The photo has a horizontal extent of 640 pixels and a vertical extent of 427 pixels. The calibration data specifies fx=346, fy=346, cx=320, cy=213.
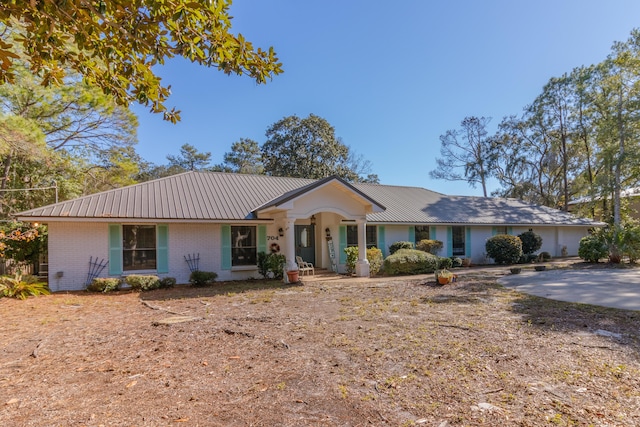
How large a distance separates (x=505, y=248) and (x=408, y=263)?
6.65 meters

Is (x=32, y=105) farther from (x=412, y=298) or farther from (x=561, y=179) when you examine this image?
(x=561, y=179)

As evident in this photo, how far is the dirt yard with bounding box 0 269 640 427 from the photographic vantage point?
338 cm

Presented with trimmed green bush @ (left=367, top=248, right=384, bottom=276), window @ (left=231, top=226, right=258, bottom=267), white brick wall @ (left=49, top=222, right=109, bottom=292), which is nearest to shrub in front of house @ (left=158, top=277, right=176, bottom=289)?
white brick wall @ (left=49, top=222, right=109, bottom=292)

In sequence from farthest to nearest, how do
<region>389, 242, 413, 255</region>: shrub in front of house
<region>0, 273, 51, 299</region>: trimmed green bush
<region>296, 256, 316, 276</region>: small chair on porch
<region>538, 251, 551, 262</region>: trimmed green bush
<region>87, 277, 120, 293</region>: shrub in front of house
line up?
<region>538, 251, 551, 262</region>: trimmed green bush → <region>389, 242, 413, 255</region>: shrub in front of house → <region>296, 256, 316, 276</region>: small chair on porch → <region>87, 277, 120, 293</region>: shrub in front of house → <region>0, 273, 51, 299</region>: trimmed green bush

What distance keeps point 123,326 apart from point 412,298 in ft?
22.5

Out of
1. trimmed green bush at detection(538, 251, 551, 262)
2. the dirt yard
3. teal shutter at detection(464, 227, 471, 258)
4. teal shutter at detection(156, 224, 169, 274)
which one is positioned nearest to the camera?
the dirt yard

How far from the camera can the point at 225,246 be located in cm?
1351

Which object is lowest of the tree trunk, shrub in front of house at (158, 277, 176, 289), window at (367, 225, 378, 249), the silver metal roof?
shrub in front of house at (158, 277, 176, 289)

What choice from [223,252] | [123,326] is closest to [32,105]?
[223,252]

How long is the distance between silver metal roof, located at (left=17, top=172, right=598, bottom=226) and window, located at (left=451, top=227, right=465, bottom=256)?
0.63m

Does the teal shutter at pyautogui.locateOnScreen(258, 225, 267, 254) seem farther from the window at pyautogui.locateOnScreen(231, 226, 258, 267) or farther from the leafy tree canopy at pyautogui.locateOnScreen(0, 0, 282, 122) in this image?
the leafy tree canopy at pyautogui.locateOnScreen(0, 0, 282, 122)

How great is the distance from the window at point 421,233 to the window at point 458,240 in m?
1.73

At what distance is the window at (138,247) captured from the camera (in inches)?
485

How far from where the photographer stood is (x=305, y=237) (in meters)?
15.9
